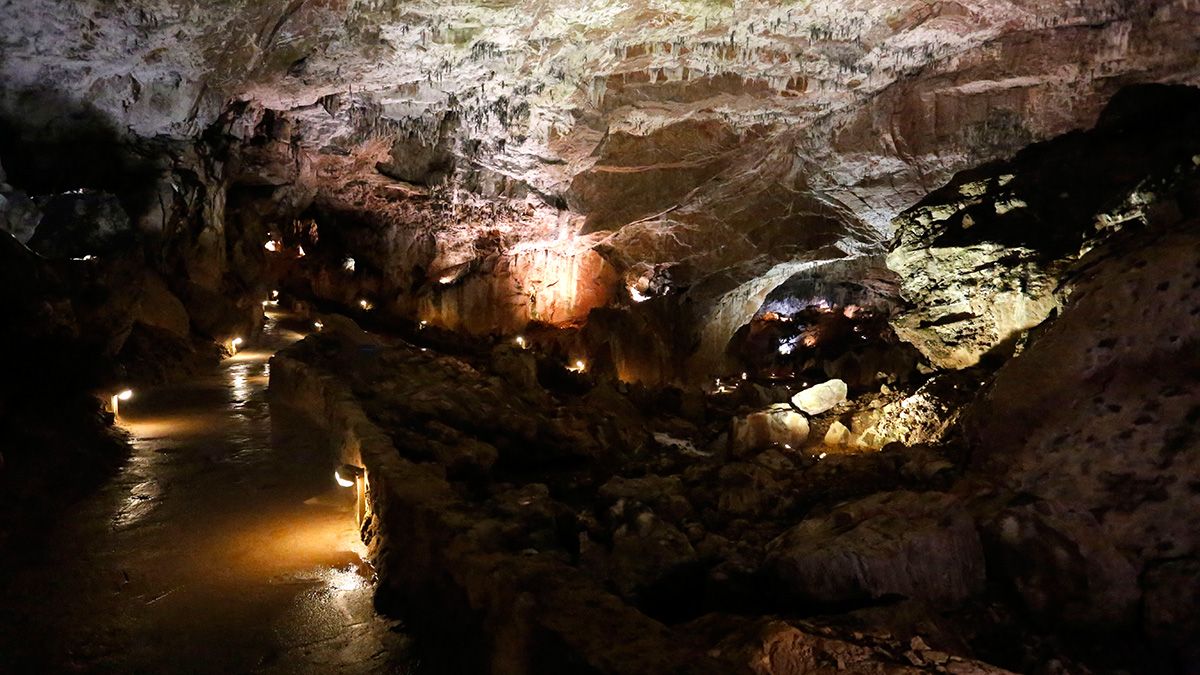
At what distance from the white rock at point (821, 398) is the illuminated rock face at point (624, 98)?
118 inches

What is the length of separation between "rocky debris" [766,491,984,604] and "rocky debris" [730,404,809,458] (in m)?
5.72

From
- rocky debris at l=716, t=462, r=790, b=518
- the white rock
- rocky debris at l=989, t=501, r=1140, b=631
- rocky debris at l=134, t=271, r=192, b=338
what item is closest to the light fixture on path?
rocky debris at l=716, t=462, r=790, b=518

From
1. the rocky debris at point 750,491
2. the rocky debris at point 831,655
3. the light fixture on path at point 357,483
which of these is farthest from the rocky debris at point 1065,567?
the light fixture on path at point 357,483

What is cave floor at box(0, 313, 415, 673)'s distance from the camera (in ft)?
12.4

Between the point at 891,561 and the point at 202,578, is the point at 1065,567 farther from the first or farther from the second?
the point at 202,578

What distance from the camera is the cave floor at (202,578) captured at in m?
3.78

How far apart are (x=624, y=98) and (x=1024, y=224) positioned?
643 centimetres

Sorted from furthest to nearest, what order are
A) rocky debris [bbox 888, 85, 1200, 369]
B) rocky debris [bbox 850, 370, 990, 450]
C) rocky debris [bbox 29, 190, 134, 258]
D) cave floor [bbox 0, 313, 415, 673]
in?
rocky debris [bbox 29, 190, 134, 258], rocky debris [bbox 850, 370, 990, 450], rocky debris [bbox 888, 85, 1200, 369], cave floor [bbox 0, 313, 415, 673]

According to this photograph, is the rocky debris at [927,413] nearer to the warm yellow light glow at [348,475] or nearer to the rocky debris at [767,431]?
the rocky debris at [767,431]

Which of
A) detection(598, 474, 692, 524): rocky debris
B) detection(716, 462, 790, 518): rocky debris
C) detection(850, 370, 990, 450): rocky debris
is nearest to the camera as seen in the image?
detection(598, 474, 692, 524): rocky debris

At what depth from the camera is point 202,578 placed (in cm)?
461

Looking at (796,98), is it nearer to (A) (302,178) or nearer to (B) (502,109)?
(B) (502,109)

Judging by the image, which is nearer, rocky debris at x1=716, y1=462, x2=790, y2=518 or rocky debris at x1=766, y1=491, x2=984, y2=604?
rocky debris at x1=766, y1=491, x2=984, y2=604

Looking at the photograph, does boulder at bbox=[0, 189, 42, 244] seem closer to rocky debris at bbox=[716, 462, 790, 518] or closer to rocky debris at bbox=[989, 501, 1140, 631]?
rocky debris at bbox=[716, 462, 790, 518]
